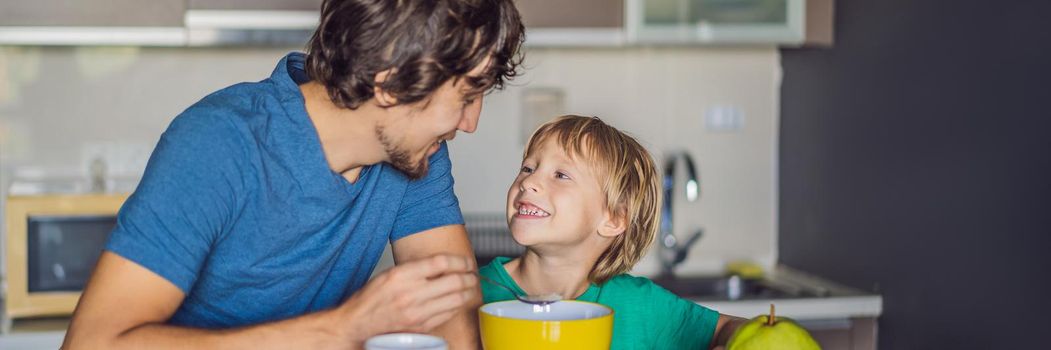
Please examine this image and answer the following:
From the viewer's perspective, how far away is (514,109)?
2.99m

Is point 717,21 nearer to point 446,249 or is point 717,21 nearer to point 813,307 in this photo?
point 813,307

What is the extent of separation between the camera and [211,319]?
1.26 m

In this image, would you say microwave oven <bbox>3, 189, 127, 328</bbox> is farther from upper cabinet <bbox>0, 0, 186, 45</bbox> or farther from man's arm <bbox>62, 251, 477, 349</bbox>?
man's arm <bbox>62, 251, 477, 349</bbox>

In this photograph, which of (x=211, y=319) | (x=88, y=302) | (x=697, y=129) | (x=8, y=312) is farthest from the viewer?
(x=697, y=129)

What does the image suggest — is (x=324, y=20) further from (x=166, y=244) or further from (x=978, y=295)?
(x=978, y=295)

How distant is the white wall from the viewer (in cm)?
274

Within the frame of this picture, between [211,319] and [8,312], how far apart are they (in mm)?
1371

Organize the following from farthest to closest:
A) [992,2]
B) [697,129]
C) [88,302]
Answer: [697,129] < [992,2] < [88,302]

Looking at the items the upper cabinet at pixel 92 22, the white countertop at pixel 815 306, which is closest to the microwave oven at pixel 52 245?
the upper cabinet at pixel 92 22

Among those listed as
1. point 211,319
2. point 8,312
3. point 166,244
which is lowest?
point 8,312

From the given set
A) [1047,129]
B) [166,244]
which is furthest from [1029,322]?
[166,244]

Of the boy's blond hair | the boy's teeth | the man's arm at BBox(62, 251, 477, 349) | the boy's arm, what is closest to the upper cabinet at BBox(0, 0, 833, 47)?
the boy's blond hair

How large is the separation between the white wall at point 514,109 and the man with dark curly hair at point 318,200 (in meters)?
1.34

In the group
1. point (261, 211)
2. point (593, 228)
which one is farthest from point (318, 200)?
point (593, 228)
